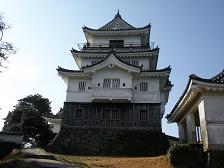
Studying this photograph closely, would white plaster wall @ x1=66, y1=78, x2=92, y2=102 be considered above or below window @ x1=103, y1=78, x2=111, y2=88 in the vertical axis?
below

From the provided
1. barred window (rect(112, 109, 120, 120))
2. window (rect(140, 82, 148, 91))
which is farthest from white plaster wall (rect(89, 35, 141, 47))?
barred window (rect(112, 109, 120, 120))

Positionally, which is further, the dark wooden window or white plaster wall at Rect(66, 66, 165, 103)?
white plaster wall at Rect(66, 66, 165, 103)

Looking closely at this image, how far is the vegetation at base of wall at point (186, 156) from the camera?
16984 mm

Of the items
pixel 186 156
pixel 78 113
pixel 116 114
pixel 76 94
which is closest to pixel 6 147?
pixel 78 113

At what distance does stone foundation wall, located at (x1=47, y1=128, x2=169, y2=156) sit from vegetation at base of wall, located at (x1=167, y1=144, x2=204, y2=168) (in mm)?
12543

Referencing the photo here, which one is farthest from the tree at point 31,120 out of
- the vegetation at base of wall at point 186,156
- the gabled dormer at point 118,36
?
the vegetation at base of wall at point 186,156

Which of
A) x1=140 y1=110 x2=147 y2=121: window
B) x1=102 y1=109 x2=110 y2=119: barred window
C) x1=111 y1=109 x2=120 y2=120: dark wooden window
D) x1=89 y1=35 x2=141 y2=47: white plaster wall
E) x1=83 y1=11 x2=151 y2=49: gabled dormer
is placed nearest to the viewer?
x1=140 y1=110 x2=147 y2=121: window

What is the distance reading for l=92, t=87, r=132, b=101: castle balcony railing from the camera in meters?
33.4

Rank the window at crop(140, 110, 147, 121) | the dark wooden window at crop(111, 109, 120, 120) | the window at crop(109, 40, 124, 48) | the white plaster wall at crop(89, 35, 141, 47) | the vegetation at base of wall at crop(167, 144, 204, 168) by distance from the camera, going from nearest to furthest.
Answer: the vegetation at base of wall at crop(167, 144, 204, 168) → the window at crop(140, 110, 147, 121) → the dark wooden window at crop(111, 109, 120, 120) → the window at crop(109, 40, 124, 48) → the white plaster wall at crop(89, 35, 141, 47)

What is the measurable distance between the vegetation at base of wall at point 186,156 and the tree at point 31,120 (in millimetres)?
32931

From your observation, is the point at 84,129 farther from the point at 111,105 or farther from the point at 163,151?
the point at 163,151

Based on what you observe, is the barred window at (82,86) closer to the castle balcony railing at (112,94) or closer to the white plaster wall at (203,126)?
the castle balcony railing at (112,94)

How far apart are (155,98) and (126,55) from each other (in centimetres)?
726

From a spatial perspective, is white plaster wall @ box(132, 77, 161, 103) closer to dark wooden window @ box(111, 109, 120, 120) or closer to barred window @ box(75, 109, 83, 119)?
dark wooden window @ box(111, 109, 120, 120)
